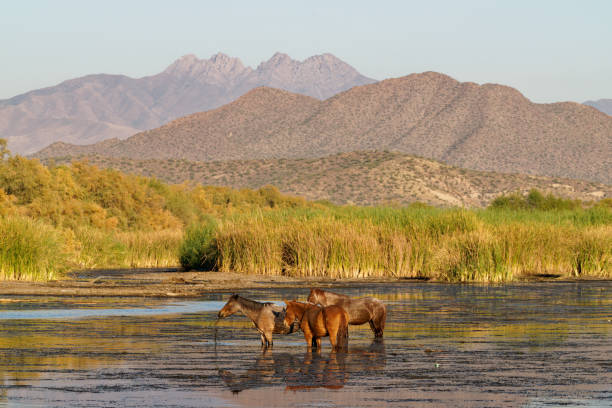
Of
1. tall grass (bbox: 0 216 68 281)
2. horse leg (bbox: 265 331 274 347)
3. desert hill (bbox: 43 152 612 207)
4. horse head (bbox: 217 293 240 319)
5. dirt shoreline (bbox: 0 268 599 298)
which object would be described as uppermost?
desert hill (bbox: 43 152 612 207)

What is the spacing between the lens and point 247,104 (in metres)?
191

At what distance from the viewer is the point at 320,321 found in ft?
52.3

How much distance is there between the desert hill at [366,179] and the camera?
114938 millimetres

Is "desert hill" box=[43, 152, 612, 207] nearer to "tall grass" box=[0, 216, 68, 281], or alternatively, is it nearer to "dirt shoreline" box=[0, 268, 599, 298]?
"dirt shoreline" box=[0, 268, 599, 298]

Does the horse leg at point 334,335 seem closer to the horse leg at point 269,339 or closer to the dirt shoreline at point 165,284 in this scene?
the horse leg at point 269,339

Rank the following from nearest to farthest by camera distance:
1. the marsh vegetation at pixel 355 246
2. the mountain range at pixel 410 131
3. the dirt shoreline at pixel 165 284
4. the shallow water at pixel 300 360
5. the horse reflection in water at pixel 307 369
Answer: the shallow water at pixel 300 360, the horse reflection in water at pixel 307 369, the dirt shoreline at pixel 165 284, the marsh vegetation at pixel 355 246, the mountain range at pixel 410 131

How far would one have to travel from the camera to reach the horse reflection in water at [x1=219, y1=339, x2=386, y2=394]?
1269cm

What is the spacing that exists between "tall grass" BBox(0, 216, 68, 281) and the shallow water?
7.36 metres

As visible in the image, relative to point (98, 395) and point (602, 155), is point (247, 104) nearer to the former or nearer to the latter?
point (602, 155)

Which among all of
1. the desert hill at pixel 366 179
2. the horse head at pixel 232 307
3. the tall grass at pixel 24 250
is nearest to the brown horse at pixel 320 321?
the horse head at pixel 232 307

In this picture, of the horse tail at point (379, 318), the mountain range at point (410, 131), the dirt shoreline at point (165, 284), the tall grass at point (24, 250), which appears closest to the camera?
the horse tail at point (379, 318)

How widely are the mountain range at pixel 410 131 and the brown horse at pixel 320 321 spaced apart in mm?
136905

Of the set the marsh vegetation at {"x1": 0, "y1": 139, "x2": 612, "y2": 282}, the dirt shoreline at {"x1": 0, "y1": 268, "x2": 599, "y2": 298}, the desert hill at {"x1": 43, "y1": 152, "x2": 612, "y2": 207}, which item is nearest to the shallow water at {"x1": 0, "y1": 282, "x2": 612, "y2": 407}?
the dirt shoreline at {"x1": 0, "y1": 268, "x2": 599, "y2": 298}

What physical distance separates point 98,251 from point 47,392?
35.1 meters
